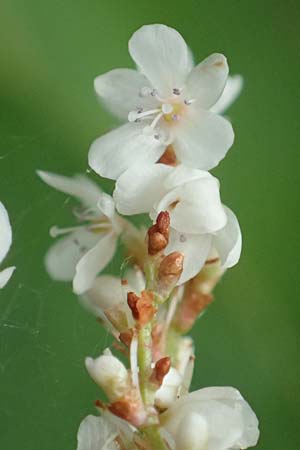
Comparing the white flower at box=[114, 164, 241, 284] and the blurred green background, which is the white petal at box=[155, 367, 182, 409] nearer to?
the white flower at box=[114, 164, 241, 284]

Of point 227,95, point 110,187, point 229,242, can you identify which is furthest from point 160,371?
point 110,187

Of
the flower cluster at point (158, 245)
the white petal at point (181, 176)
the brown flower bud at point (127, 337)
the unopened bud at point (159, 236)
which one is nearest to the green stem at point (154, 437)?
the flower cluster at point (158, 245)

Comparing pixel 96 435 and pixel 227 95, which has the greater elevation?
pixel 227 95

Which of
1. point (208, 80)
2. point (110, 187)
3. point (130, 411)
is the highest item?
point (208, 80)

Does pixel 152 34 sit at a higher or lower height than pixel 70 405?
higher

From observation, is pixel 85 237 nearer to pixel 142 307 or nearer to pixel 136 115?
pixel 136 115

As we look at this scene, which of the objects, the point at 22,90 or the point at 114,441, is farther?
the point at 22,90

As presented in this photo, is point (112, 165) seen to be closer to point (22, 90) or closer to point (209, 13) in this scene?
point (22, 90)

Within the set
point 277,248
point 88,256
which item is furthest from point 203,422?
point 277,248
